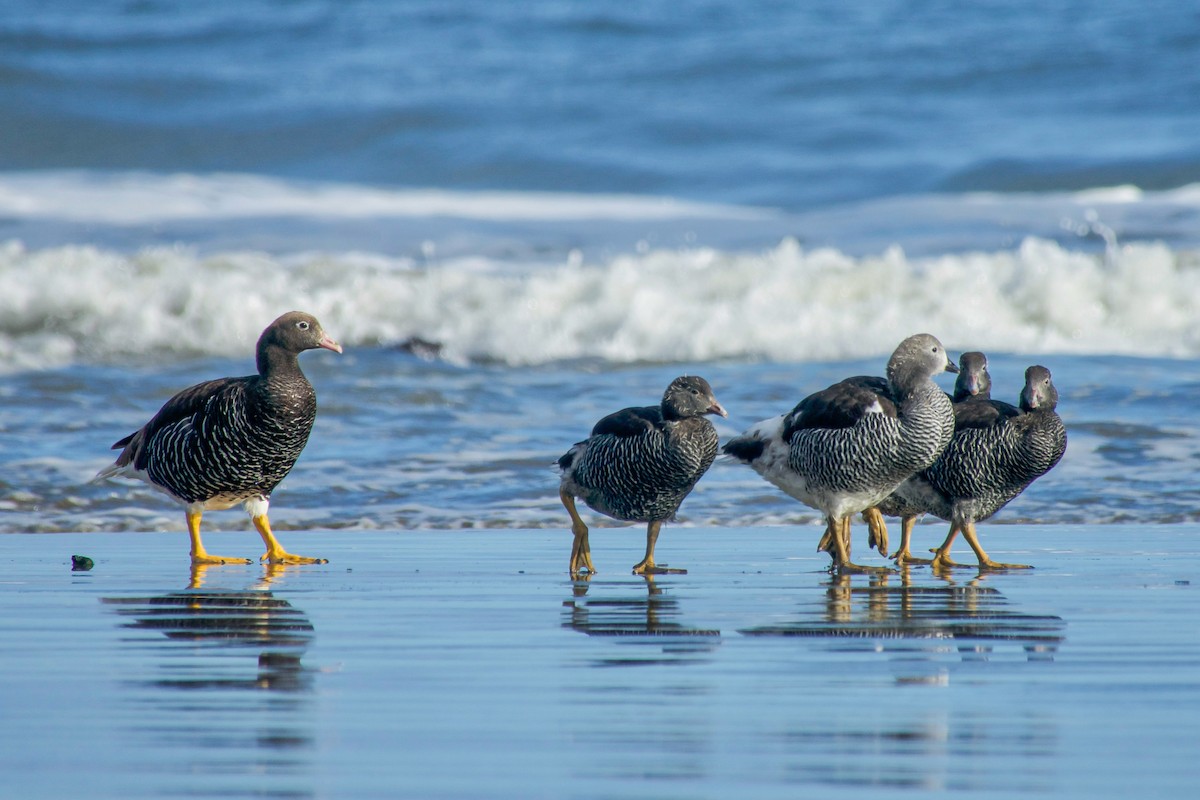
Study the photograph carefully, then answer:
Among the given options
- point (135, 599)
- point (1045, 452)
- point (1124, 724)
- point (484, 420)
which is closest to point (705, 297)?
point (484, 420)

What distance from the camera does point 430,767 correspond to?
3885 mm

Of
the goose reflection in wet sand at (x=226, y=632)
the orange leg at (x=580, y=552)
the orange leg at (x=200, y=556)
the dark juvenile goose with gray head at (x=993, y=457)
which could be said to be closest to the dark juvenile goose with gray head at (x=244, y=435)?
the orange leg at (x=200, y=556)

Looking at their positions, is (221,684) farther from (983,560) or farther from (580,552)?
(983,560)

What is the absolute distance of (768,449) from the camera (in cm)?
892

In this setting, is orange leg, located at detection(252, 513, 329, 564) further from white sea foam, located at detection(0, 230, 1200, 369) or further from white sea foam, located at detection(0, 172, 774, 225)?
white sea foam, located at detection(0, 172, 774, 225)

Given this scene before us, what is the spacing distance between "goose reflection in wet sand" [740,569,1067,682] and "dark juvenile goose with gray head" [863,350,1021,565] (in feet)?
5.09

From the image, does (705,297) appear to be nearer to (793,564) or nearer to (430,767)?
(793,564)

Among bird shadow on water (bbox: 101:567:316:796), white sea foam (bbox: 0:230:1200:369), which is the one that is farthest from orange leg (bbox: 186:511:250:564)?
white sea foam (bbox: 0:230:1200:369)

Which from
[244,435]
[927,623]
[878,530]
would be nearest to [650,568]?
[878,530]

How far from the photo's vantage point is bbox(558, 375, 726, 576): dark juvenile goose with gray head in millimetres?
8406

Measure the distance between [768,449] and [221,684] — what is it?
14.8 feet

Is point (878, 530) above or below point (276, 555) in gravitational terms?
above

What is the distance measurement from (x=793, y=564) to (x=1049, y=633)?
9.10 feet

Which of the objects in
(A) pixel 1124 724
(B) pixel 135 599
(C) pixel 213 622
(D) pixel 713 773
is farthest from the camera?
(B) pixel 135 599
